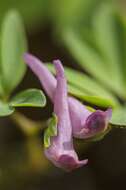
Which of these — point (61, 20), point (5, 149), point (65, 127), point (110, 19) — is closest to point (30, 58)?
point (65, 127)

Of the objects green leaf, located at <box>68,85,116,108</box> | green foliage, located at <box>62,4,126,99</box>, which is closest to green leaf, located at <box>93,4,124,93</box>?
green foliage, located at <box>62,4,126,99</box>

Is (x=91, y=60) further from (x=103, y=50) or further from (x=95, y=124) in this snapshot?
(x=95, y=124)

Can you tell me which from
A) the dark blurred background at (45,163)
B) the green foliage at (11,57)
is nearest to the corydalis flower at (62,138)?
the green foliage at (11,57)

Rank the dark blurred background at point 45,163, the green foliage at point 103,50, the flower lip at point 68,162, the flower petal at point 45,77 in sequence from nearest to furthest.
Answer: the flower lip at point 68,162, the flower petal at point 45,77, the dark blurred background at point 45,163, the green foliage at point 103,50

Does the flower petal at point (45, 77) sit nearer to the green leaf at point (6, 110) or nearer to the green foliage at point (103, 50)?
the green leaf at point (6, 110)

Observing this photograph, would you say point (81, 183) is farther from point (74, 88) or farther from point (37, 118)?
point (74, 88)

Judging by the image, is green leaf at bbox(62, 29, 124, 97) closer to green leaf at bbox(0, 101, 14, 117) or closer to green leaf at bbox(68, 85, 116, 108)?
green leaf at bbox(68, 85, 116, 108)
